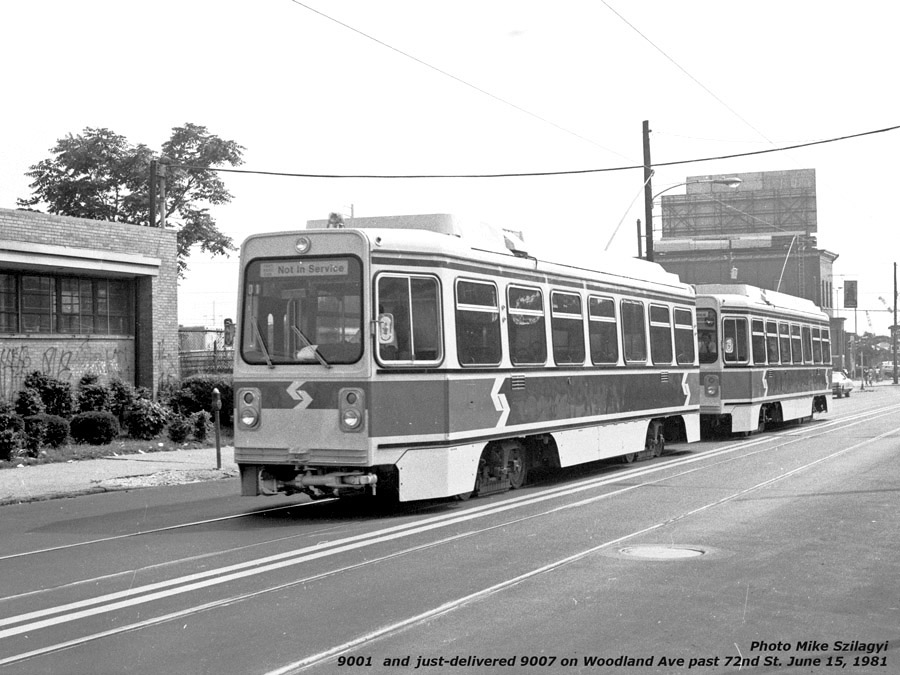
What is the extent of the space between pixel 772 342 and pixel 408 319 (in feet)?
53.2

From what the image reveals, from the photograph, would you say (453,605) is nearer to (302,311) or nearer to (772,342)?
(302,311)

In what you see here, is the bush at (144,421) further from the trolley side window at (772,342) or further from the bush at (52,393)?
the trolley side window at (772,342)

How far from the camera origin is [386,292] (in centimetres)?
1195

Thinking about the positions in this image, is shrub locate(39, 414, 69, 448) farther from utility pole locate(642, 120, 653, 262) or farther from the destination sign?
utility pole locate(642, 120, 653, 262)

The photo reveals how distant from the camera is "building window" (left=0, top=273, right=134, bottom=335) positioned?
2436cm

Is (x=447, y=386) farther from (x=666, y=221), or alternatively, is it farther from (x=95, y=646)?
(x=666, y=221)

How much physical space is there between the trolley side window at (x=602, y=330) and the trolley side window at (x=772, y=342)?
32.2 feet

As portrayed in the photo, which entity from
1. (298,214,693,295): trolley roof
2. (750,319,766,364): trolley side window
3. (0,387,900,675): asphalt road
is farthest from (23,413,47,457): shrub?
(750,319,766,364): trolley side window

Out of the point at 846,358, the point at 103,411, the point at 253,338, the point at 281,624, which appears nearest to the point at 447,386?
the point at 253,338

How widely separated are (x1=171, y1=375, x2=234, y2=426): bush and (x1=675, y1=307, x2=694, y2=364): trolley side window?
10.2 meters

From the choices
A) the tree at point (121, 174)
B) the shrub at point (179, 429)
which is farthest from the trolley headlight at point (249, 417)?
the tree at point (121, 174)

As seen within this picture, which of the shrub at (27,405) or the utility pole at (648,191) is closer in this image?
the shrub at (27,405)

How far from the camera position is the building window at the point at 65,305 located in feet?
79.9

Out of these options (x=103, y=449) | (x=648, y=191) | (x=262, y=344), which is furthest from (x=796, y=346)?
(x=262, y=344)
